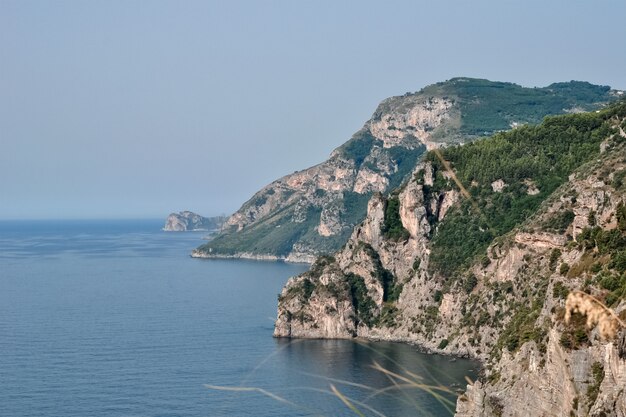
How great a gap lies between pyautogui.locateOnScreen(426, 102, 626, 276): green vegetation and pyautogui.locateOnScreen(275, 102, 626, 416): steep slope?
0.21 metres

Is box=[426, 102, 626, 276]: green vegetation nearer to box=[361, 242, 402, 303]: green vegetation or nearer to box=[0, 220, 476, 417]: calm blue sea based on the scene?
box=[361, 242, 402, 303]: green vegetation

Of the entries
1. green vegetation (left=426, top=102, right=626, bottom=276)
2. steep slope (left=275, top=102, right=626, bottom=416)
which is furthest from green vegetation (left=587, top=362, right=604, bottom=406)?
green vegetation (left=426, top=102, right=626, bottom=276)

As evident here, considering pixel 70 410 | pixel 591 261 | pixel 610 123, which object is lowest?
pixel 70 410

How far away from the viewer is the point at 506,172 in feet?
497

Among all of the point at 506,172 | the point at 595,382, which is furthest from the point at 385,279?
the point at 595,382

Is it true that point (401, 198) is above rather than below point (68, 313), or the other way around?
above

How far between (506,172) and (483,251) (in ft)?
58.8

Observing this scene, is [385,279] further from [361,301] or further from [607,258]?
[607,258]

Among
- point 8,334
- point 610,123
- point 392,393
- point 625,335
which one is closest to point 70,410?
point 392,393

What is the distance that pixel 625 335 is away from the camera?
5431 cm

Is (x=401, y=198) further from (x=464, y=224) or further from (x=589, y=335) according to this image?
(x=589, y=335)

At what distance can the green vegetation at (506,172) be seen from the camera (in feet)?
473

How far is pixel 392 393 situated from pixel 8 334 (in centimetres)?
6602

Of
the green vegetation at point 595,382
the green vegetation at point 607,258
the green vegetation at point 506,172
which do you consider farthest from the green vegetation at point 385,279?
the green vegetation at point 595,382
